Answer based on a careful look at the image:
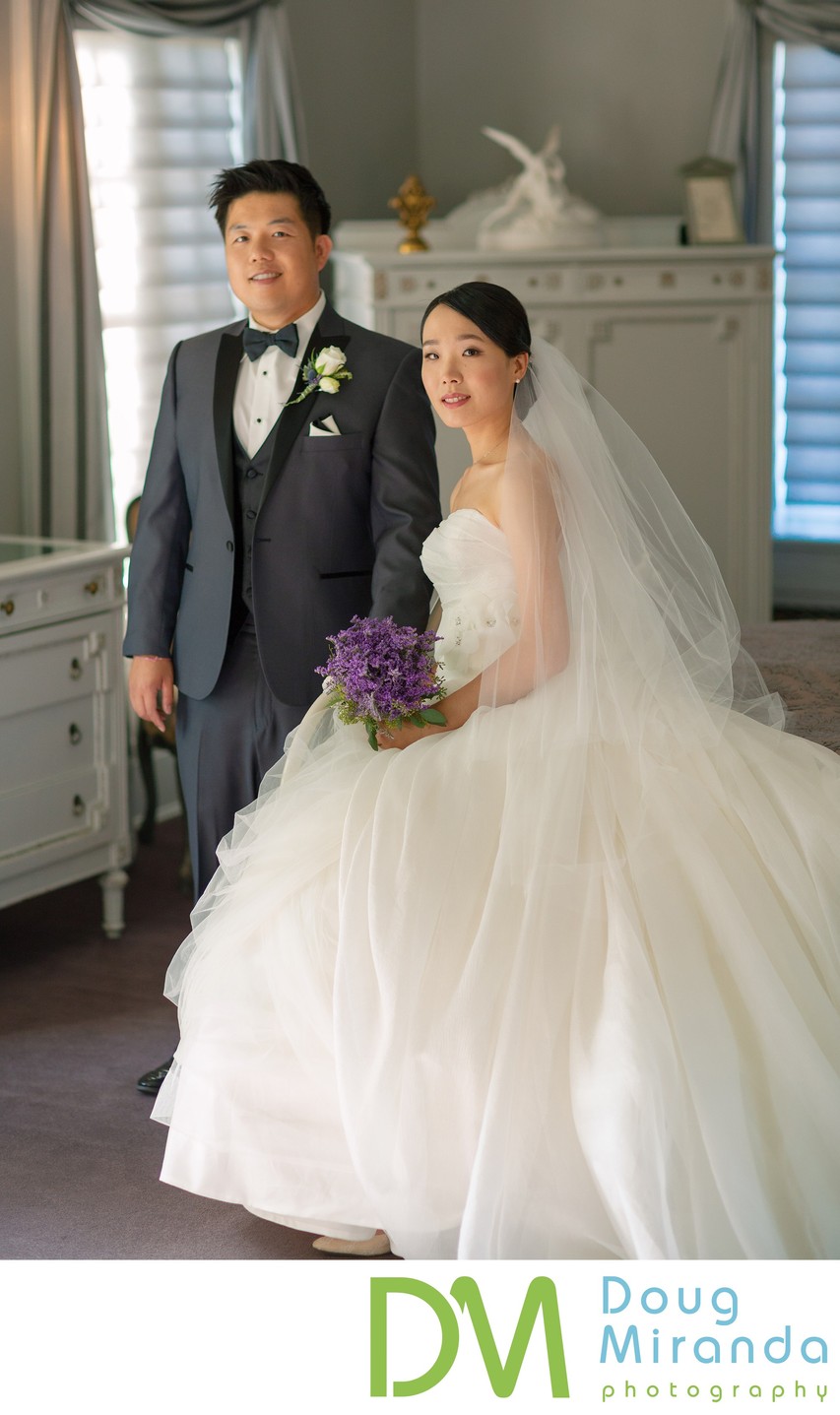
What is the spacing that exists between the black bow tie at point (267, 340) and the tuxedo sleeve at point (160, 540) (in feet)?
0.55

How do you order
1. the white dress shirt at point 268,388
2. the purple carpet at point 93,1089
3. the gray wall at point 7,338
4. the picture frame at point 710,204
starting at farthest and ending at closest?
1. the picture frame at point 710,204
2. the gray wall at point 7,338
3. the white dress shirt at point 268,388
4. the purple carpet at point 93,1089

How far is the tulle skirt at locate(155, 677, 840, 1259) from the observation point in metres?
2.01

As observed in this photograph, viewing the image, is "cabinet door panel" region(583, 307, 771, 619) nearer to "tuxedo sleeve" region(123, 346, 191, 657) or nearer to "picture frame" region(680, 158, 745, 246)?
"picture frame" region(680, 158, 745, 246)

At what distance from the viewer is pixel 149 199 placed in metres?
4.66

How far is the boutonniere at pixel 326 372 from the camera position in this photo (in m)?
2.67

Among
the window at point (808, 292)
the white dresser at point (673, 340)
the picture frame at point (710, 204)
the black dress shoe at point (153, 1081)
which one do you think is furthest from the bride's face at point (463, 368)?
the window at point (808, 292)

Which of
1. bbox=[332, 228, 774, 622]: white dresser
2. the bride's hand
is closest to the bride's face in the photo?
the bride's hand

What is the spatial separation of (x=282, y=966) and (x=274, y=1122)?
23cm

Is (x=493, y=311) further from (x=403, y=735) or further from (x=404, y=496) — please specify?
(x=403, y=735)

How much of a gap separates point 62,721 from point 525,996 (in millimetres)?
1966

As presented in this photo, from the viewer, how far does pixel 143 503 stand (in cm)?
286
